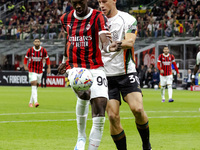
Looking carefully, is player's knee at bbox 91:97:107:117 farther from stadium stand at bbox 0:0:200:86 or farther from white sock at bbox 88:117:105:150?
stadium stand at bbox 0:0:200:86

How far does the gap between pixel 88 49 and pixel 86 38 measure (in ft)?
0.48

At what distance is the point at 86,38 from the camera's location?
22.4ft

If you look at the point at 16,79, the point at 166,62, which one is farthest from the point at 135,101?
the point at 16,79

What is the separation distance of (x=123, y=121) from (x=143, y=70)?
24.2 m

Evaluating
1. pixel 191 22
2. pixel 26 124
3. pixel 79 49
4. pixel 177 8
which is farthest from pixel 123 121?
pixel 177 8

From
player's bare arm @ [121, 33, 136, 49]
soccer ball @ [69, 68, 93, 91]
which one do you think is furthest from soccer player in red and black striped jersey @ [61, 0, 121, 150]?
player's bare arm @ [121, 33, 136, 49]

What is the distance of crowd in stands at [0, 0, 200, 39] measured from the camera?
123 feet

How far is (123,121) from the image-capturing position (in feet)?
44.9

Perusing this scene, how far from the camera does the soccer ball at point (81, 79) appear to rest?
6.58m

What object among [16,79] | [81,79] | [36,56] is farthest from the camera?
[16,79]

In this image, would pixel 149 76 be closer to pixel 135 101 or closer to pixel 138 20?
pixel 138 20

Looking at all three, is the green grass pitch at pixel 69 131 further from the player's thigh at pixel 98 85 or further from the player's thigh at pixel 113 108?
the player's thigh at pixel 98 85

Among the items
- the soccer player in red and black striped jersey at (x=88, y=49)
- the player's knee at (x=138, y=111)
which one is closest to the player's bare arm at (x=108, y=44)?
the soccer player in red and black striped jersey at (x=88, y=49)

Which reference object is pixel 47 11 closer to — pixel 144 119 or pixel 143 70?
pixel 143 70
